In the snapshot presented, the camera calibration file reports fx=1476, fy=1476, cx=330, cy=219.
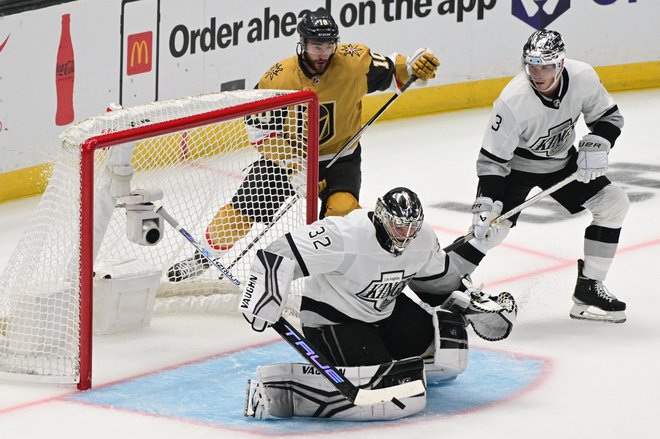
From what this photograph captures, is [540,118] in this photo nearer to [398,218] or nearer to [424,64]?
[424,64]

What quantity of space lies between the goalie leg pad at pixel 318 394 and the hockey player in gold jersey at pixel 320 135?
3.84ft

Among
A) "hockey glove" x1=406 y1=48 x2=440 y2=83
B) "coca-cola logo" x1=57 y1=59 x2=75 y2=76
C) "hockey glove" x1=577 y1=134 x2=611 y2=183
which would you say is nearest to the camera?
"hockey glove" x1=577 y1=134 x2=611 y2=183

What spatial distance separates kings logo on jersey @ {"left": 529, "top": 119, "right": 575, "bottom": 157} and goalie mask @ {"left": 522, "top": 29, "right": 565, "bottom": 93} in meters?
0.18

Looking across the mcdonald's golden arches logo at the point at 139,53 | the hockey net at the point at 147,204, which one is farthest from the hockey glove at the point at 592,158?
the mcdonald's golden arches logo at the point at 139,53

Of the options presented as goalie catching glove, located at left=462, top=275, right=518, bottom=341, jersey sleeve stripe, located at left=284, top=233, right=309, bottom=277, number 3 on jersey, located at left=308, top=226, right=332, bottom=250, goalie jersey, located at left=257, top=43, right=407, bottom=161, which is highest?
goalie jersey, located at left=257, top=43, right=407, bottom=161

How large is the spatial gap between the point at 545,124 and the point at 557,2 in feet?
11.0

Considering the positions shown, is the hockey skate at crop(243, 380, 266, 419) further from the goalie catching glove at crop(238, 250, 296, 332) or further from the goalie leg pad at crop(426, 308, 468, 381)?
the goalie leg pad at crop(426, 308, 468, 381)

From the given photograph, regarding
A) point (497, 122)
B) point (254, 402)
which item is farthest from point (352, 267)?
point (497, 122)

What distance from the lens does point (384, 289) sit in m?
4.36

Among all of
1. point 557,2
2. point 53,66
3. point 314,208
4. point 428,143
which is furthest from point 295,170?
point 557,2

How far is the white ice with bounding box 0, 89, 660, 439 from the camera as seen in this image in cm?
425

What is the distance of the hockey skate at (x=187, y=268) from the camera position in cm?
542

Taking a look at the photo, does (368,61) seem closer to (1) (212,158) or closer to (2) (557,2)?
(1) (212,158)

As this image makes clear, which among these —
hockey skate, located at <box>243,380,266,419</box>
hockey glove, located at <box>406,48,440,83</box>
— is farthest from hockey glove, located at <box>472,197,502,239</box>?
hockey skate, located at <box>243,380,266,419</box>
